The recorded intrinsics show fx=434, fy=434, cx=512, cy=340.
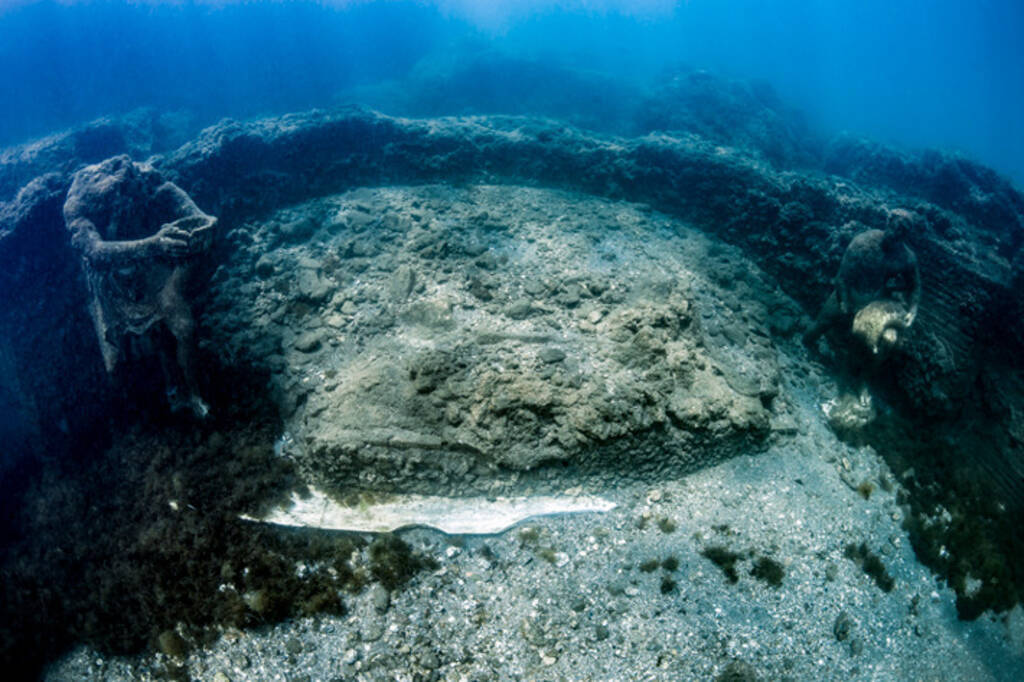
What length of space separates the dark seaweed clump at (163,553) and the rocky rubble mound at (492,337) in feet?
2.51

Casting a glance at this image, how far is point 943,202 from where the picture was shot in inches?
473

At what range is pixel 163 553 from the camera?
4109mm

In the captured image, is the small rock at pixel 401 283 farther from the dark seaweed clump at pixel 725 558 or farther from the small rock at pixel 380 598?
the dark seaweed clump at pixel 725 558

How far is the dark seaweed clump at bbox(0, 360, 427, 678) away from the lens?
385cm

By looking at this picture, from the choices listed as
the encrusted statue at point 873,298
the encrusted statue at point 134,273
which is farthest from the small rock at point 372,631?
the encrusted statue at point 873,298

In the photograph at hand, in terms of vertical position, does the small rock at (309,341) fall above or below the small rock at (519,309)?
below

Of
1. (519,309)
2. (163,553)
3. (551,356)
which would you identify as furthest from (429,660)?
(519,309)

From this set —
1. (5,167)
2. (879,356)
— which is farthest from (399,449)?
(5,167)

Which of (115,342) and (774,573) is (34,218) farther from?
(774,573)

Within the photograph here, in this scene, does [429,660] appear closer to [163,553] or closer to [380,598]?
[380,598]

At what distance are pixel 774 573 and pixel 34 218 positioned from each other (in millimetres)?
11264

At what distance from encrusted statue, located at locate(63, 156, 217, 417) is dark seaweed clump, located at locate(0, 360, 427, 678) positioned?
87cm

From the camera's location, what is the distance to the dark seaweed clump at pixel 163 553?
385cm

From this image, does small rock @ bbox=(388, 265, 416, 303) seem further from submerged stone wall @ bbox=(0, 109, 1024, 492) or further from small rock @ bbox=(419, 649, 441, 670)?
small rock @ bbox=(419, 649, 441, 670)
